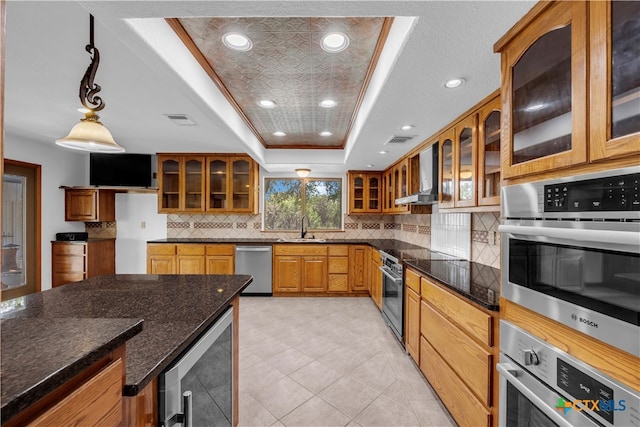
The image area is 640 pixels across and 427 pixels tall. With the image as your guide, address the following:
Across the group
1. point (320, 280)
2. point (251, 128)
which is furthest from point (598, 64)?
point (320, 280)

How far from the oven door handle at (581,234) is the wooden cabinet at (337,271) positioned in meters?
3.63

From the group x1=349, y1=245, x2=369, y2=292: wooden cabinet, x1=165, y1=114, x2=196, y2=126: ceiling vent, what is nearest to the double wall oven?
x1=165, y1=114, x2=196, y2=126: ceiling vent

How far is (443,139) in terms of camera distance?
9.12ft

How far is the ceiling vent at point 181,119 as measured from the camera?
10.0ft

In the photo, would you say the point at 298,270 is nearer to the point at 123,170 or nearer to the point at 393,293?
the point at 393,293

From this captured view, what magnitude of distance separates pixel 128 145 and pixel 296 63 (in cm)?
326

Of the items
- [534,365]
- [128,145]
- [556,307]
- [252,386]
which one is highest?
[128,145]

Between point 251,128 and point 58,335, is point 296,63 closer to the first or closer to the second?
point 251,128

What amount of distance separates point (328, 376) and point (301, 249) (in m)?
2.48

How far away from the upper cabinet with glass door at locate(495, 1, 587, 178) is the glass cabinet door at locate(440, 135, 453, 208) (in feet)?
3.79

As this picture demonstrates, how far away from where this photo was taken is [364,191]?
208 inches

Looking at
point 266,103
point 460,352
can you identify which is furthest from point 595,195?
point 266,103

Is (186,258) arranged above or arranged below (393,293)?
above

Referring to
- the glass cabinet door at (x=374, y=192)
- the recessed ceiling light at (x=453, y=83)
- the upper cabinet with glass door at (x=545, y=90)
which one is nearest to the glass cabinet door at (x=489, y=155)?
the recessed ceiling light at (x=453, y=83)
